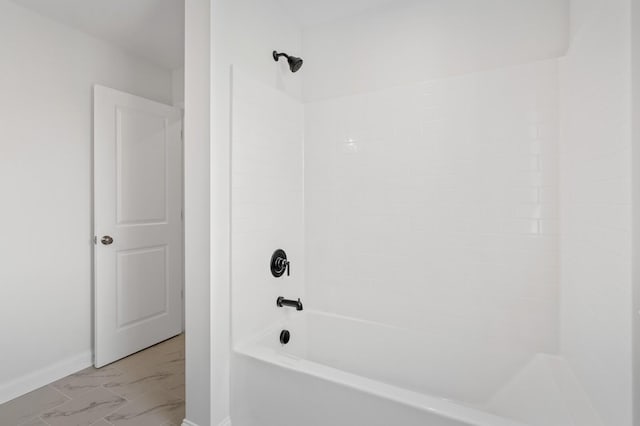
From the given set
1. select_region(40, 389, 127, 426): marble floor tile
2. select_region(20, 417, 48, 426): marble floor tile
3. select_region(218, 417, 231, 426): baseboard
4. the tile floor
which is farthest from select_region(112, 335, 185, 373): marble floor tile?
select_region(218, 417, 231, 426): baseboard

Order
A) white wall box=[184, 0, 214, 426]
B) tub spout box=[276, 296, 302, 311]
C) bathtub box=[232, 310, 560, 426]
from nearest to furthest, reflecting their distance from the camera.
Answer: bathtub box=[232, 310, 560, 426] → white wall box=[184, 0, 214, 426] → tub spout box=[276, 296, 302, 311]

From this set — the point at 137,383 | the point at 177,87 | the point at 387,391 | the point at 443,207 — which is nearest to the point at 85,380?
the point at 137,383

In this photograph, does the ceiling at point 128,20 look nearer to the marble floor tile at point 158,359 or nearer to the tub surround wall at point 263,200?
the tub surround wall at point 263,200

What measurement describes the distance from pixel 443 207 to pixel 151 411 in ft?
6.73

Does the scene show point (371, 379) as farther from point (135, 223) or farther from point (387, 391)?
point (135, 223)

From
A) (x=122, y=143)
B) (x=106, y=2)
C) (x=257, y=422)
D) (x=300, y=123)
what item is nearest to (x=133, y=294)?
(x=122, y=143)

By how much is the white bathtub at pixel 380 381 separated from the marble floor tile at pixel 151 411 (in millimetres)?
454

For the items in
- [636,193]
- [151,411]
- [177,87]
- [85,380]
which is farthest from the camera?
[177,87]

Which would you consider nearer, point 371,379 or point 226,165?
point 371,379

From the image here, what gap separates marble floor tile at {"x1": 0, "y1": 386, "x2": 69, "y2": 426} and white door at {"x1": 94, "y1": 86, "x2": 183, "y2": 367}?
0.36m

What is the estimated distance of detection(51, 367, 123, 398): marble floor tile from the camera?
209 centimetres

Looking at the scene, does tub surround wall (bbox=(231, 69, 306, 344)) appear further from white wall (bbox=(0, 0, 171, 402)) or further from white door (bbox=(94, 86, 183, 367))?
white wall (bbox=(0, 0, 171, 402))

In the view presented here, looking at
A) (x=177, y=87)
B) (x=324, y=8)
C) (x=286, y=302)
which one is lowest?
(x=286, y=302)

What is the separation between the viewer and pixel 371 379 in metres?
1.43
